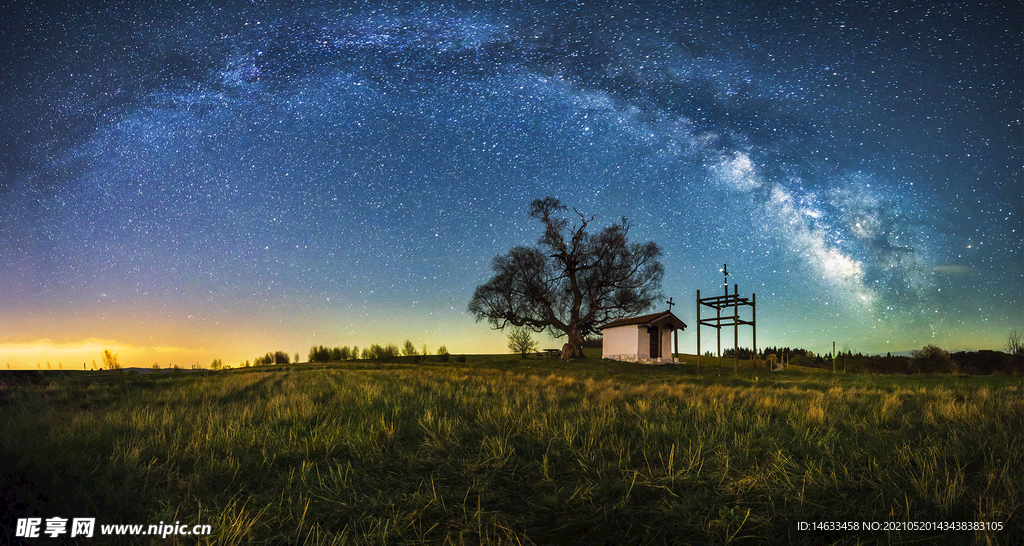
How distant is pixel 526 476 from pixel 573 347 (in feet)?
107

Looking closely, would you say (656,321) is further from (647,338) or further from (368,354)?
(368,354)

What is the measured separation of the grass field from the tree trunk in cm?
2948

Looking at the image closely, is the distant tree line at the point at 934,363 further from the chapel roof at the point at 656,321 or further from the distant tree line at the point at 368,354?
the distant tree line at the point at 368,354

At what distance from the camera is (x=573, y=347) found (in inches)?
1443

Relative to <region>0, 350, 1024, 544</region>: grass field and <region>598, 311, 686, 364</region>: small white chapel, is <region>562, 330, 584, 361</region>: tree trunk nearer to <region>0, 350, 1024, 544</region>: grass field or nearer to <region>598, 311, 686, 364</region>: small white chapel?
<region>598, 311, 686, 364</region>: small white chapel

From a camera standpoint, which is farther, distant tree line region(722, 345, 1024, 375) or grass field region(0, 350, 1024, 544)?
distant tree line region(722, 345, 1024, 375)

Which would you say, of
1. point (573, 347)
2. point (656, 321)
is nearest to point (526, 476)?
point (656, 321)

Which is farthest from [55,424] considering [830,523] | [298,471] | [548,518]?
[830,523]

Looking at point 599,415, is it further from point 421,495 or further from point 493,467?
point 421,495

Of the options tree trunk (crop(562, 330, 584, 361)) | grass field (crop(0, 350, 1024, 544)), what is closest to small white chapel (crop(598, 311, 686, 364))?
tree trunk (crop(562, 330, 584, 361))

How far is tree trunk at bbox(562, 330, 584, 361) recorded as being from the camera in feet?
119

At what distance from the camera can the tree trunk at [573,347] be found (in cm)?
3630

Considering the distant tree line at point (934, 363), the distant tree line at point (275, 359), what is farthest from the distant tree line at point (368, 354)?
the distant tree line at point (934, 363)

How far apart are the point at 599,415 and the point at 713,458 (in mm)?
2420
